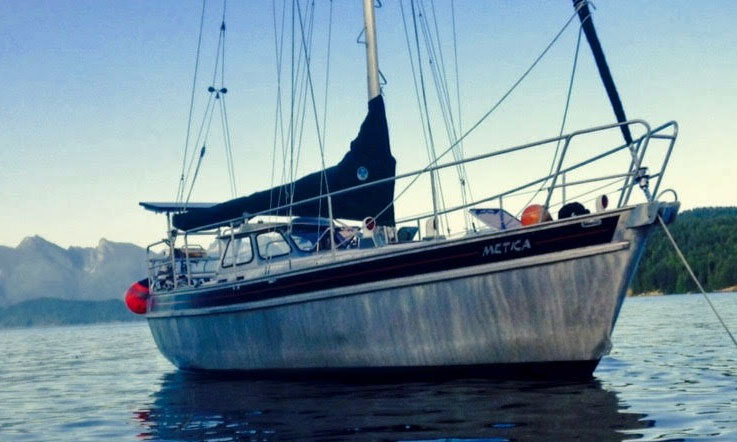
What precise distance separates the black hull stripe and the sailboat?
0.02 m

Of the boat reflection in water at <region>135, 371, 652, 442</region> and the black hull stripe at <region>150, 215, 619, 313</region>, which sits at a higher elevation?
the black hull stripe at <region>150, 215, 619, 313</region>

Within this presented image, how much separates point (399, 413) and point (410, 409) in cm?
25

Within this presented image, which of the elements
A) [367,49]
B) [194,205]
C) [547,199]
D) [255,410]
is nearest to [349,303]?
[255,410]

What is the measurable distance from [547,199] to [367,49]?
5974mm

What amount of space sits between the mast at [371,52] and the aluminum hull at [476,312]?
445 centimetres

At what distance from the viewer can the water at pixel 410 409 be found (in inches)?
275

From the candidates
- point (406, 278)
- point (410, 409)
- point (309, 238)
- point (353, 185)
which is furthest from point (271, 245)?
point (410, 409)

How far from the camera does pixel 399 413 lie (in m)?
8.22

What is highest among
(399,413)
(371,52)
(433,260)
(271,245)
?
(371,52)

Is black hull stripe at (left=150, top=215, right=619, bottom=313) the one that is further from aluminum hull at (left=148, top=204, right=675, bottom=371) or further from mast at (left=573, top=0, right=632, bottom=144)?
mast at (left=573, top=0, right=632, bottom=144)

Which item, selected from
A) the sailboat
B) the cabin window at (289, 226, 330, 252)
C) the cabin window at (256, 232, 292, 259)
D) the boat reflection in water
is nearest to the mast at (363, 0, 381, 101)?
the sailboat

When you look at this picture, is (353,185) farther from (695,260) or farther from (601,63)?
Result: (695,260)

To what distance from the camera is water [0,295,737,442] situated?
6980 mm

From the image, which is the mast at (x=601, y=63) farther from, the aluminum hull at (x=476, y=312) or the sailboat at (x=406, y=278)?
the aluminum hull at (x=476, y=312)
